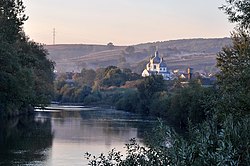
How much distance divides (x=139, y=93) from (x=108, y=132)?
46.3m

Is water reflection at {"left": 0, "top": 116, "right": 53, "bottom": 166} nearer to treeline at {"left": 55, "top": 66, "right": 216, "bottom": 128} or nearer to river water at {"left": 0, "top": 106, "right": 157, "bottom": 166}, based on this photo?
river water at {"left": 0, "top": 106, "right": 157, "bottom": 166}

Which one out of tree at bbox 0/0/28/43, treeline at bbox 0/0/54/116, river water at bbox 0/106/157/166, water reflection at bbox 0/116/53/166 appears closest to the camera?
water reflection at bbox 0/116/53/166

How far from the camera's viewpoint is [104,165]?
12.8 meters

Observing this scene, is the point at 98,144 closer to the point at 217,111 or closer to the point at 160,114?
the point at 217,111

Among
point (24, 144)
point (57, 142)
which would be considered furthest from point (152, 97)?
point (24, 144)

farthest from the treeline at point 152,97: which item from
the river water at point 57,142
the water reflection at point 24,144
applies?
the water reflection at point 24,144

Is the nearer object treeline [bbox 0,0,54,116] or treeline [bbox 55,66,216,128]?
treeline [bbox 0,0,54,116]

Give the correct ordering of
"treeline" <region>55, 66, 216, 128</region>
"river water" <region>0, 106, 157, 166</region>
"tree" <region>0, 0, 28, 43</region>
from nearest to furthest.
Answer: "river water" <region>0, 106, 157, 166</region>
"tree" <region>0, 0, 28, 43</region>
"treeline" <region>55, 66, 216, 128</region>

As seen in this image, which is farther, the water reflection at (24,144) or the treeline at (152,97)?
the treeline at (152,97)

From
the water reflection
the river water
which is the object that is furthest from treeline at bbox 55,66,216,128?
the water reflection

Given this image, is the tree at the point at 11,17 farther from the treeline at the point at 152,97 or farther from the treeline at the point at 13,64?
the treeline at the point at 152,97

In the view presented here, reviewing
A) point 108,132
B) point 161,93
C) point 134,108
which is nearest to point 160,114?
point 161,93

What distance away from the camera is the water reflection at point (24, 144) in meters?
30.9

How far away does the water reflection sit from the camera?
101ft
